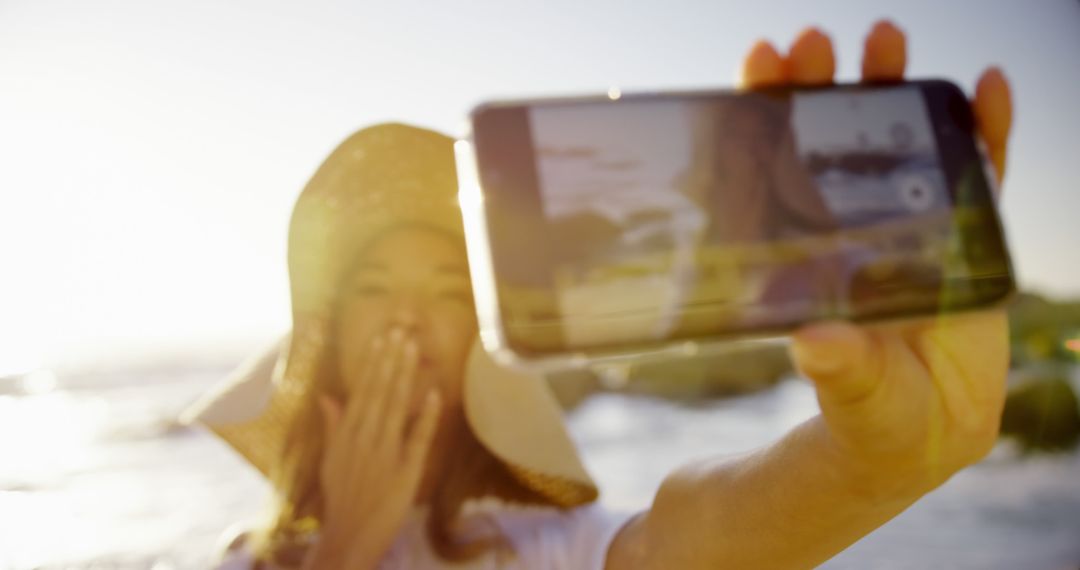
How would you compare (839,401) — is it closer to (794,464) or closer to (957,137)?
(794,464)

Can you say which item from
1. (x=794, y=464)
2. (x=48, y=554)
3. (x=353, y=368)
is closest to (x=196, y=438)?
(x=48, y=554)

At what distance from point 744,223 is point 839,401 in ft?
1.03

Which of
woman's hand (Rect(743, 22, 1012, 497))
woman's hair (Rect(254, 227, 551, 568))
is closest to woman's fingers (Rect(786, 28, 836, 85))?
woman's hand (Rect(743, 22, 1012, 497))

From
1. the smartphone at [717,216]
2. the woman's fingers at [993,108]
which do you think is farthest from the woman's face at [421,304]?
the woman's fingers at [993,108]

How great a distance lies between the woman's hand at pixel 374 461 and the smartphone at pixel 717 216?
1.06m

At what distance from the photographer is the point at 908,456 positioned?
3.34 feet

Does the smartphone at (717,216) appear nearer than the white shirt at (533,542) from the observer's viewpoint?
Yes

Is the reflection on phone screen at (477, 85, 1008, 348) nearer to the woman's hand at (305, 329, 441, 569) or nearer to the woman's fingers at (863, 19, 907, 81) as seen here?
the woman's fingers at (863, 19, 907, 81)

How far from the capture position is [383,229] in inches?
85.7

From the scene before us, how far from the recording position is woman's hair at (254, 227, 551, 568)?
1981mm

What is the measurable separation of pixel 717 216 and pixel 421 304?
130cm

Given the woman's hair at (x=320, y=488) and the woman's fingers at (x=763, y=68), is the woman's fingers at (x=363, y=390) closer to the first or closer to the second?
the woman's hair at (x=320, y=488)

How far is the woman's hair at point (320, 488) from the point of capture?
6.50 ft

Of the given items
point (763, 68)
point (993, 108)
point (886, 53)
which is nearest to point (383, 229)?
point (763, 68)
